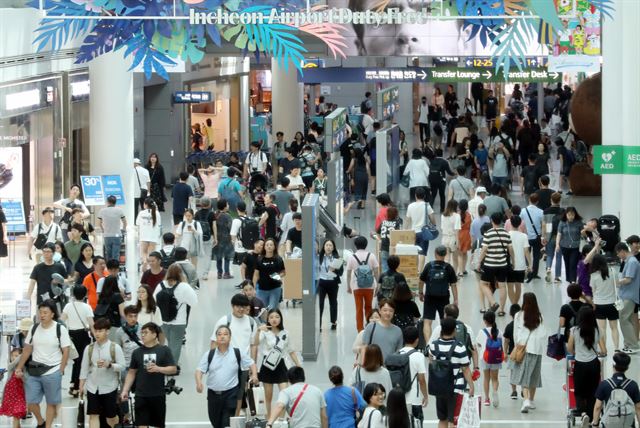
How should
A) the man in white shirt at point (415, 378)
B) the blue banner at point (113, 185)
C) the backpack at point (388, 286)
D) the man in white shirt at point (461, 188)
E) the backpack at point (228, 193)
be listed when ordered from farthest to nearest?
the blue banner at point (113, 185) → the backpack at point (228, 193) → the man in white shirt at point (461, 188) → the backpack at point (388, 286) → the man in white shirt at point (415, 378)

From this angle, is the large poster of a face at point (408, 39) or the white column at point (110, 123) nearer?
the white column at point (110, 123)

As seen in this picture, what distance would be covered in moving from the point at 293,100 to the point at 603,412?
2831 centimetres

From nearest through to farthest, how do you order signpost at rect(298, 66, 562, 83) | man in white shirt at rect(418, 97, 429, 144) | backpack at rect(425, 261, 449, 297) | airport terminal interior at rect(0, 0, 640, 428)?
airport terminal interior at rect(0, 0, 640, 428)
backpack at rect(425, 261, 449, 297)
signpost at rect(298, 66, 562, 83)
man in white shirt at rect(418, 97, 429, 144)

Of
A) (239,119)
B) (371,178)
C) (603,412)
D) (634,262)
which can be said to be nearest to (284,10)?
(634,262)

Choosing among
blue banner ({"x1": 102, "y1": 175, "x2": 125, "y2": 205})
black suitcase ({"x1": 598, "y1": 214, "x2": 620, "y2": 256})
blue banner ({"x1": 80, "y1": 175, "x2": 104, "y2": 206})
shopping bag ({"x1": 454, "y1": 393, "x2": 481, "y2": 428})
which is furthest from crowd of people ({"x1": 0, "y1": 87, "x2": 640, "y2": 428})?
blue banner ({"x1": 102, "y1": 175, "x2": 125, "y2": 205})

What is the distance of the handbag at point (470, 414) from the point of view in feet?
40.7

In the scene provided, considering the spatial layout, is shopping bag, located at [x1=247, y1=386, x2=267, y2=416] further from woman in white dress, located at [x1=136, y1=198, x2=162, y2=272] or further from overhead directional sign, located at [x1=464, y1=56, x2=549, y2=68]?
overhead directional sign, located at [x1=464, y1=56, x2=549, y2=68]

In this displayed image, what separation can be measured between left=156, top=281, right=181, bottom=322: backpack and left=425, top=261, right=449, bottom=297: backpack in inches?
119

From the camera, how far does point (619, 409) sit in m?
12.4

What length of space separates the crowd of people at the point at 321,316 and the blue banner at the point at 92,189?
6.92 feet

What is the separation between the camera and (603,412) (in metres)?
12.5

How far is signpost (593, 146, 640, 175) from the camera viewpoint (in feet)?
72.1

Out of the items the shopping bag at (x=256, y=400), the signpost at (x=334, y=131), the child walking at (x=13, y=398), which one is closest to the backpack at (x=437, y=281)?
the shopping bag at (x=256, y=400)

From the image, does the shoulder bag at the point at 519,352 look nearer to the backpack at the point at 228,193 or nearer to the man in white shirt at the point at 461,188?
the man in white shirt at the point at 461,188
